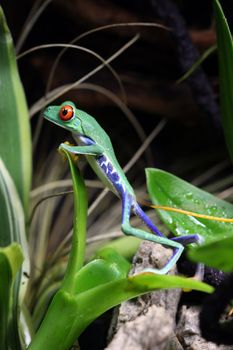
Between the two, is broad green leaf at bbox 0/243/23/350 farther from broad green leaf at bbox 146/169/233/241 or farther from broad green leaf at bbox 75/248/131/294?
broad green leaf at bbox 146/169/233/241

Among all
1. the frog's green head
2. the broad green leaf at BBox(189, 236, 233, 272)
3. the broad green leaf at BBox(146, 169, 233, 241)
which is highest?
the frog's green head

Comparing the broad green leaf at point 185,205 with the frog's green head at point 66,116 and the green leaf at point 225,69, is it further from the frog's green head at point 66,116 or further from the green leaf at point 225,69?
the frog's green head at point 66,116

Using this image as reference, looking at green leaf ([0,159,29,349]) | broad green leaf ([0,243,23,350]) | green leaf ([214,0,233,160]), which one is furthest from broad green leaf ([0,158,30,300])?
green leaf ([214,0,233,160])

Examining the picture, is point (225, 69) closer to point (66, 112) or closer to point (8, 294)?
point (66, 112)

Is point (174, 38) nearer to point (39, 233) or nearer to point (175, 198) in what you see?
point (175, 198)

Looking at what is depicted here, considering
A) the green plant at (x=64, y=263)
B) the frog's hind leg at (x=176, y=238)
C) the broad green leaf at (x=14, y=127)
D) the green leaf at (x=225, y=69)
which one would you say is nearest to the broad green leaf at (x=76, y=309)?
the green plant at (x=64, y=263)

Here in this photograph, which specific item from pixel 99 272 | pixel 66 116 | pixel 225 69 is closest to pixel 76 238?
pixel 99 272
